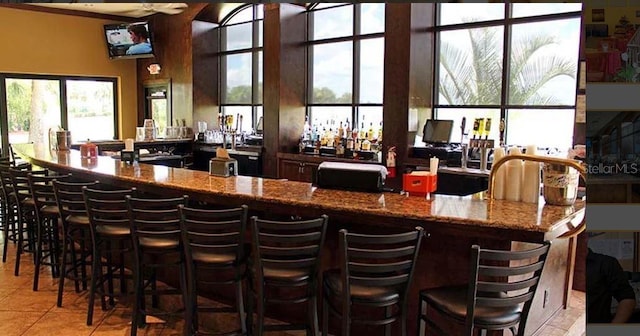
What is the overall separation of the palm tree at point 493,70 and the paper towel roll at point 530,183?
10.0ft

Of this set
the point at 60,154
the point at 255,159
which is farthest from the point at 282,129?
the point at 60,154

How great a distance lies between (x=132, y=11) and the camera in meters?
9.33

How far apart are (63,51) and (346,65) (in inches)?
202

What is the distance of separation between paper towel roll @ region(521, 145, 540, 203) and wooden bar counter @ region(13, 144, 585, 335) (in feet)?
0.24

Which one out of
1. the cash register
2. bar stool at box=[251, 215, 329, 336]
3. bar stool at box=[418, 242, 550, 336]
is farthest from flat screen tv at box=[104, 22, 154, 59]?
bar stool at box=[418, 242, 550, 336]

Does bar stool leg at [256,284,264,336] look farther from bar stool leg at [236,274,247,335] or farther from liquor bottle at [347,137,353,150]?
liquor bottle at [347,137,353,150]

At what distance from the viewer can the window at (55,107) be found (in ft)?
28.8

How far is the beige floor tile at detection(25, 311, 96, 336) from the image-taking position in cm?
362

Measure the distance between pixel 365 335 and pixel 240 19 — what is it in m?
7.26

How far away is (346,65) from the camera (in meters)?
7.79

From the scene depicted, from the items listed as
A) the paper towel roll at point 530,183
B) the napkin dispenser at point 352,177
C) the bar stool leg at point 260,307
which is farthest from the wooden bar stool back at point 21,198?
the paper towel roll at point 530,183

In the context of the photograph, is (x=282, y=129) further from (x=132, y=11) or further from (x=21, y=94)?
(x=21, y=94)

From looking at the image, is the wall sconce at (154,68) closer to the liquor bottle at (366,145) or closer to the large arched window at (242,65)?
the large arched window at (242,65)

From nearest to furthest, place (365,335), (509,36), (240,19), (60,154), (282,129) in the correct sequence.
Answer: (365,335), (60,154), (509,36), (282,129), (240,19)
